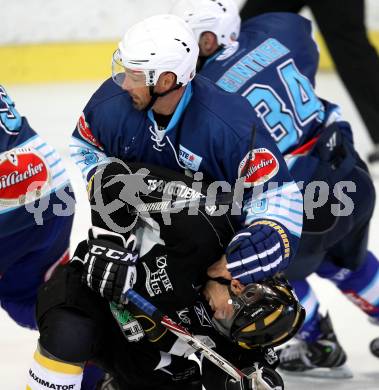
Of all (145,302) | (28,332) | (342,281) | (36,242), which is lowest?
(28,332)

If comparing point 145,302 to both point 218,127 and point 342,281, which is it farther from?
point 342,281

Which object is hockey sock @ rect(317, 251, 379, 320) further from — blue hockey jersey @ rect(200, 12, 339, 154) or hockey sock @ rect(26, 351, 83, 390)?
hockey sock @ rect(26, 351, 83, 390)

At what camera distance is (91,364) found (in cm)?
274

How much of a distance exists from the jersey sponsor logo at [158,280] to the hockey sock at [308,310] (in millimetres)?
691

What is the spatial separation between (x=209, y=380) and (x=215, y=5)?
1219mm

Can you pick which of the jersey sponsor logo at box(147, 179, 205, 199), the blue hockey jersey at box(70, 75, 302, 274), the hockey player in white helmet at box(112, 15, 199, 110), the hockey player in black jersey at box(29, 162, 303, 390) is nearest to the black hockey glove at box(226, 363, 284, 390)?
the hockey player in black jersey at box(29, 162, 303, 390)

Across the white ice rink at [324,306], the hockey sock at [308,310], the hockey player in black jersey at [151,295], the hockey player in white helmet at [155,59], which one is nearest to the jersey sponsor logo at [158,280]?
the hockey player in black jersey at [151,295]

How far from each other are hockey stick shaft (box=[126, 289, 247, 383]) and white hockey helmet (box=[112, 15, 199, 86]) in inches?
21.3

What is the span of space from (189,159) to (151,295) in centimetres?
36

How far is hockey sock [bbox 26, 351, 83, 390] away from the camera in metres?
2.37

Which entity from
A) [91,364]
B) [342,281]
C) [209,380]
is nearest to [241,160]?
[209,380]

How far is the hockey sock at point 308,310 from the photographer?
3.04 meters

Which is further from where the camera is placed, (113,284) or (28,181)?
(28,181)

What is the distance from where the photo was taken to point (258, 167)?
2.39 metres
